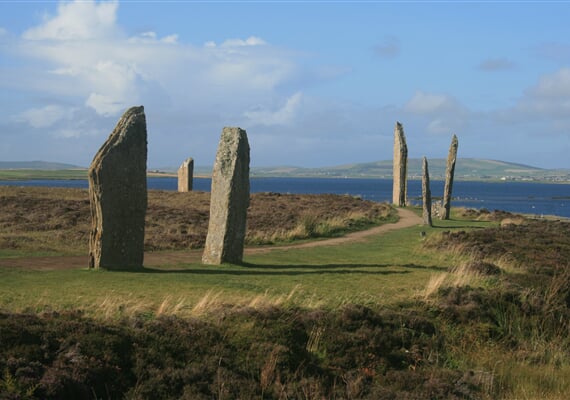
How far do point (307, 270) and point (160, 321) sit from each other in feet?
24.3

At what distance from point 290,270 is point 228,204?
247 centimetres

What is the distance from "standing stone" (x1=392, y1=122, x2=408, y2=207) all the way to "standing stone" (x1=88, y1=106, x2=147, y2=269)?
3088cm

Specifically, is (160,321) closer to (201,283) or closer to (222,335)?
(222,335)

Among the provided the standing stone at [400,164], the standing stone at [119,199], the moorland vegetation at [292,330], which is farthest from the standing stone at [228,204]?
the standing stone at [400,164]

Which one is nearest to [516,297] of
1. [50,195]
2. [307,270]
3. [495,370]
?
[495,370]

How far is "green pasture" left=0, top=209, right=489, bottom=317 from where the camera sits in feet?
43.7

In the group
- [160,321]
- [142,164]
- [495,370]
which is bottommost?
[495,370]

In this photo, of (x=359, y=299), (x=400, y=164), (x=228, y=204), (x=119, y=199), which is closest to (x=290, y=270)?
(x=228, y=204)

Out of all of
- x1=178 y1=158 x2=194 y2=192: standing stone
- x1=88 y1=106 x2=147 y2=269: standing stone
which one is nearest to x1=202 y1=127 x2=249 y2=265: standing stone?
x1=88 y1=106 x2=147 y2=269: standing stone

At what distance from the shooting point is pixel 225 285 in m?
15.9

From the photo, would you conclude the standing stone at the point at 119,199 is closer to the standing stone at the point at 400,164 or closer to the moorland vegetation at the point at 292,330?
the moorland vegetation at the point at 292,330

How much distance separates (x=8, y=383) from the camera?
9086 mm

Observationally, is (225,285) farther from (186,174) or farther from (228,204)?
(186,174)

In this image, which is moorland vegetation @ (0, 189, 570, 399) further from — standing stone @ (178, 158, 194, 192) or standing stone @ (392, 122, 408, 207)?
standing stone @ (178, 158, 194, 192)
